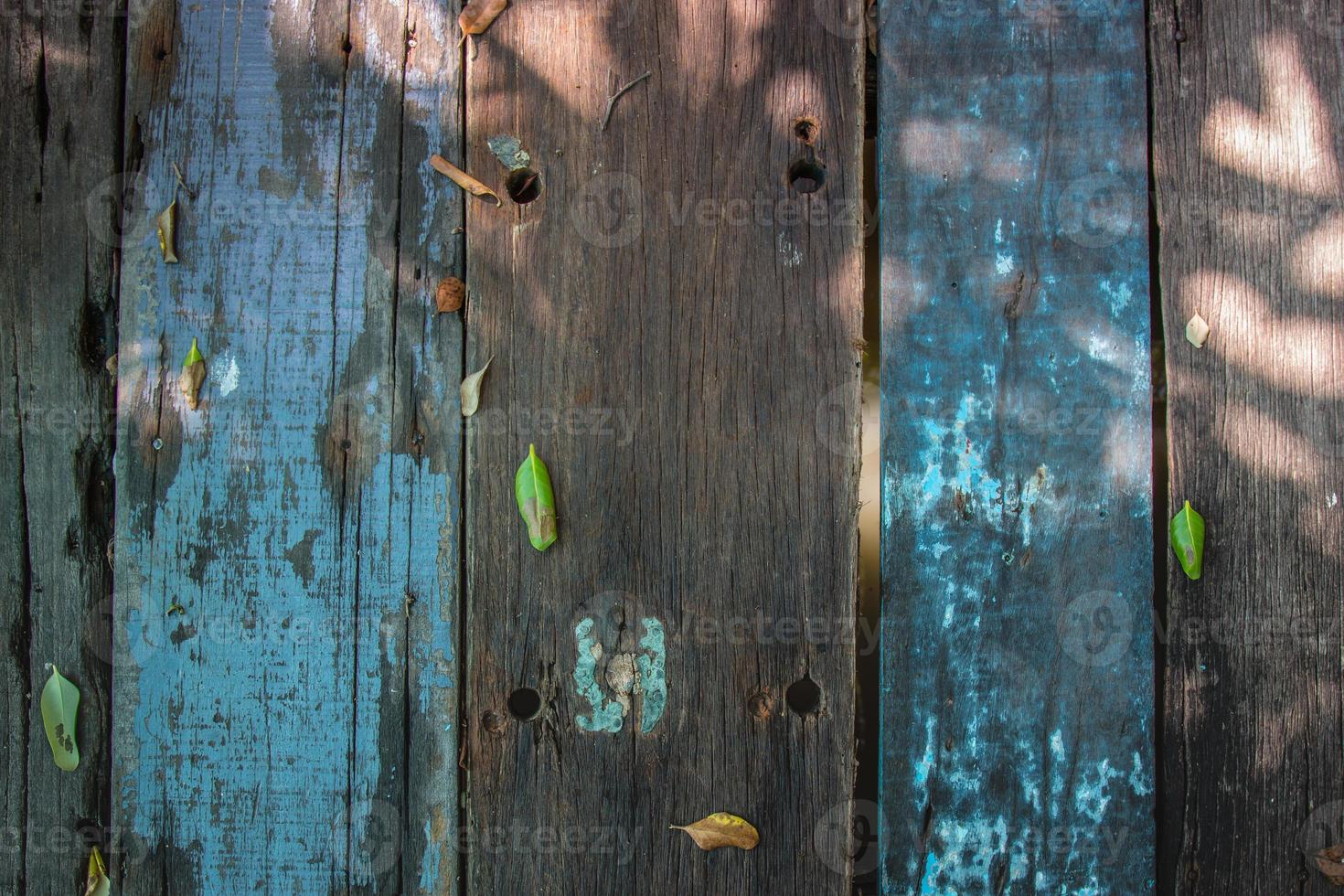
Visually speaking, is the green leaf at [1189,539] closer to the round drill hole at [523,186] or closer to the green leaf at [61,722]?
the round drill hole at [523,186]

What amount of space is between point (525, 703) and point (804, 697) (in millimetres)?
567

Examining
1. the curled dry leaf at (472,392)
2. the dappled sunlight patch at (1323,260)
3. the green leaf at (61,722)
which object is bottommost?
the green leaf at (61,722)

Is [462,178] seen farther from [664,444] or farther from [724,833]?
[724,833]

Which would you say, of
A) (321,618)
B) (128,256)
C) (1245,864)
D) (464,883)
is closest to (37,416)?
(128,256)

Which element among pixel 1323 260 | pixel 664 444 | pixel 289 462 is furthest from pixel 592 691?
pixel 1323 260

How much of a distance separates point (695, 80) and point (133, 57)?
1203mm

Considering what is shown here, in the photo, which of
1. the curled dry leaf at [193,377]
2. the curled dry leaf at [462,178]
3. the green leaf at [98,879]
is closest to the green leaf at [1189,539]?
the curled dry leaf at [462,178]

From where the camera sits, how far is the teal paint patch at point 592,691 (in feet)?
5.22

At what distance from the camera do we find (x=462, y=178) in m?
1.63

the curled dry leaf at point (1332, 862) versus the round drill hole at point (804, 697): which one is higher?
the round drill hole at point (804, 697)

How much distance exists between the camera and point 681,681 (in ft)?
5.23

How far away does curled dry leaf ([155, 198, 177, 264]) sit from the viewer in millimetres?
1628

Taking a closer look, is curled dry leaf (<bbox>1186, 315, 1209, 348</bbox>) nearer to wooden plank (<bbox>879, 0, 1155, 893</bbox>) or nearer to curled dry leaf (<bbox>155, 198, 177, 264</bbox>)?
wooden plank (<bbox>879, 0, 1155, 893</bbox>)

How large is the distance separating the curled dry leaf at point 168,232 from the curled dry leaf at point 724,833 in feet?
5.22
